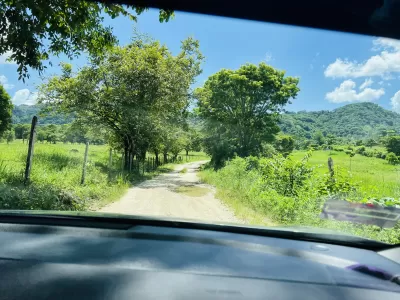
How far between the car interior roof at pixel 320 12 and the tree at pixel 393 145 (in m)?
3.37

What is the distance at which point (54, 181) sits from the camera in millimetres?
6523

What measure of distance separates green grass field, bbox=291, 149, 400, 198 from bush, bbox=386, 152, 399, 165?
0.24 feet

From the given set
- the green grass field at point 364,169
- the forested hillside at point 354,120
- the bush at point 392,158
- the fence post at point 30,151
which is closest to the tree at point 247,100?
the green grass field at point 364,169

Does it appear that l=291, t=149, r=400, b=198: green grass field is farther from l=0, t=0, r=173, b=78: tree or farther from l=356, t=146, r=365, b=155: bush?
l=0, t=0, r=173, b=78: tree

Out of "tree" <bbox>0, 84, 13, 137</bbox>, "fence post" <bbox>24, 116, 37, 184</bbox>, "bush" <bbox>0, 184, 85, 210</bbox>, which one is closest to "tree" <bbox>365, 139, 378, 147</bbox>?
"bush" <bbox>0, 184, 85, 210</bbox>

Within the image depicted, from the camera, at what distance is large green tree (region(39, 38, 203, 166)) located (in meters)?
11.0

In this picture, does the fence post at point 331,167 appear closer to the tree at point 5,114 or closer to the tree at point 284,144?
the tree at point 284,144

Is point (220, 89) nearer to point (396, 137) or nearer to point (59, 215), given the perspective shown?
point (396, 137)

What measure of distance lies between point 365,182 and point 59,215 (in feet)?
18.4

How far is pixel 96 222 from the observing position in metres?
A: 1.64

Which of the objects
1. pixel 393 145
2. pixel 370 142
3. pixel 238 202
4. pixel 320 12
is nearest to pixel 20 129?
pixel 238 202

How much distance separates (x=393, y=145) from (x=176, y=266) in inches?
244

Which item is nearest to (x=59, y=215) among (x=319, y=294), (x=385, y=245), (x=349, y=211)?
(x=319, y=294)

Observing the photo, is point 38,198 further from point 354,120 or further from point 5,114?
point 354,120
